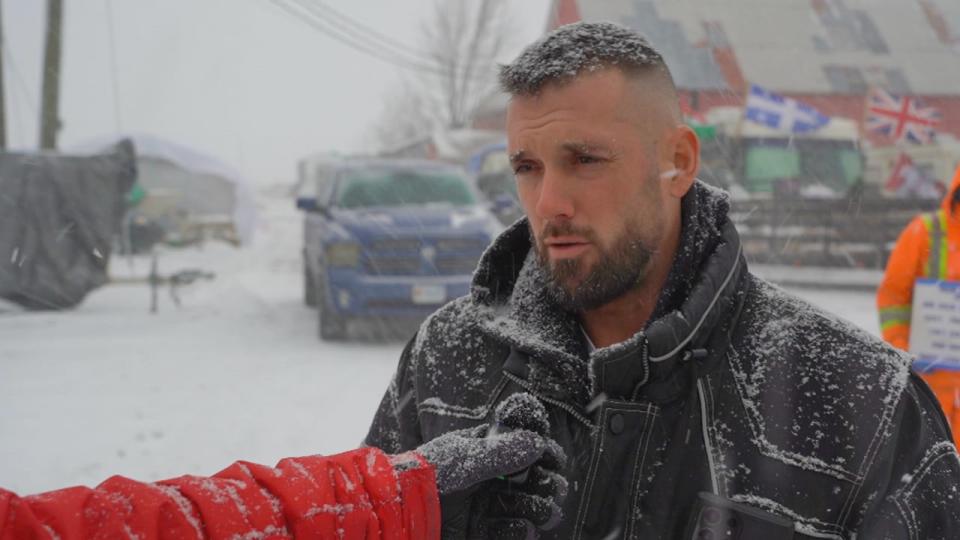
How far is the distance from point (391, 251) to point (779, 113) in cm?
1168

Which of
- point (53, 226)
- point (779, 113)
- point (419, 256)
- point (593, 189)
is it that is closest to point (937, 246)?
point (593, 189)

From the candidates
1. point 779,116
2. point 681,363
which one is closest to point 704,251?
point 681,363

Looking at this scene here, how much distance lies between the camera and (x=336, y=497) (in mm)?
1332

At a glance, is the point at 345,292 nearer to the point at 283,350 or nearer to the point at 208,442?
the point at 283,350

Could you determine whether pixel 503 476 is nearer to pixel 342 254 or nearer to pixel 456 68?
pixel 342 254

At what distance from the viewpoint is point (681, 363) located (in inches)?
63.7

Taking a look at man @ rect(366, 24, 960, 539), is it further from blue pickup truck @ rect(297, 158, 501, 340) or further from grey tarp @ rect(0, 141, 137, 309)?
grey tarp @ rect(0, 141, 137, 309)

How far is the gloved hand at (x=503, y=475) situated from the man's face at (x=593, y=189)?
15.6 inches

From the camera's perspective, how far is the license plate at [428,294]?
8.40 meters

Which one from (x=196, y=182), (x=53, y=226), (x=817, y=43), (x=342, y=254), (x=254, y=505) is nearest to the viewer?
(x=254, y=505)

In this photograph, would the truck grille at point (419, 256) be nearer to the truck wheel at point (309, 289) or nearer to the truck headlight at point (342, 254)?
the truck headlight at point (342, 254)

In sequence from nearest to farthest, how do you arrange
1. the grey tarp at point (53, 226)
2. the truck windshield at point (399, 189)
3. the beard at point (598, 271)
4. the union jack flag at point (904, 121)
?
the beard at point (598, 271) → the truck windshield at point (399, 189) → the grey tarp at point (53, 226) → the union jack flag at point (904, 121)

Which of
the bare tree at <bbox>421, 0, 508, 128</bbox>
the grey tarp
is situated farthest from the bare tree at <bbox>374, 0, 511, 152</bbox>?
the grey tarp

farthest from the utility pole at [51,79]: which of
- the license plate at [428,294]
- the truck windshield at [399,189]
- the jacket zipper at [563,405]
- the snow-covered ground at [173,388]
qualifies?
the jacket zipper at [563,405]
